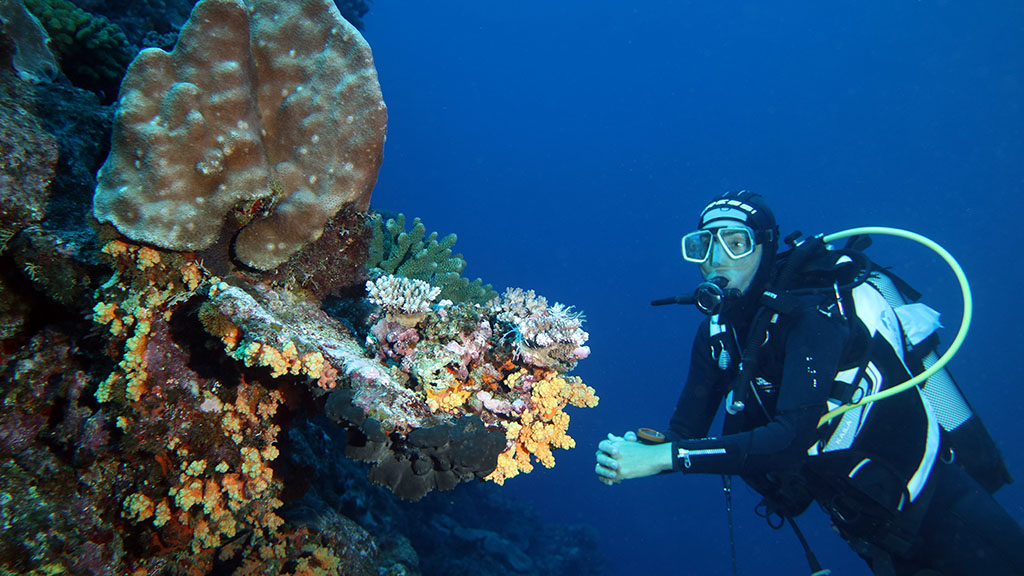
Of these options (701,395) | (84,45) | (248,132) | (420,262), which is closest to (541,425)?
(420,262)

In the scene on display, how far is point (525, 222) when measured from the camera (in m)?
106

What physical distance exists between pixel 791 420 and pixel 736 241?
1907 mm

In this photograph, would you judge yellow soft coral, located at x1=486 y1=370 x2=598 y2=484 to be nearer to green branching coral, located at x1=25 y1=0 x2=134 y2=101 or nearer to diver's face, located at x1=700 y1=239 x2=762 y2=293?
diver's face, located at x1=700 y1=239 x2=762 y2=293

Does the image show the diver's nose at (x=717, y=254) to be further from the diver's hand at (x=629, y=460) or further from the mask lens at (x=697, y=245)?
the diver's hand at (x=629, y=460)

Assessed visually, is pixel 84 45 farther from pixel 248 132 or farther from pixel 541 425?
pixel 541 425

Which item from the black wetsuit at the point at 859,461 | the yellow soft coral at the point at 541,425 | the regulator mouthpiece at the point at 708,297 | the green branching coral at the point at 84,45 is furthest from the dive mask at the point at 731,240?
the green branching coral at the point at 84,45

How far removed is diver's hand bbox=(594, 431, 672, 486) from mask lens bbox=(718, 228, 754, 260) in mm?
2256

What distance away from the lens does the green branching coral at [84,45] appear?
4.04m

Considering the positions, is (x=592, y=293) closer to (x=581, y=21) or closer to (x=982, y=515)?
(x=982, y=515)

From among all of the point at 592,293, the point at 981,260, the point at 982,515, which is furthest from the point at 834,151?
the point at 982,515

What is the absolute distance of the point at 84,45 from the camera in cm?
414

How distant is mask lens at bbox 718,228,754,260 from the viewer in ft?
14.9

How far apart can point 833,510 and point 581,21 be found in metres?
151

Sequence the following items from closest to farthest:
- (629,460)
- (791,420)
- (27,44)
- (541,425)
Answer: (541,425), (27,44), (629,460), (791,420)
